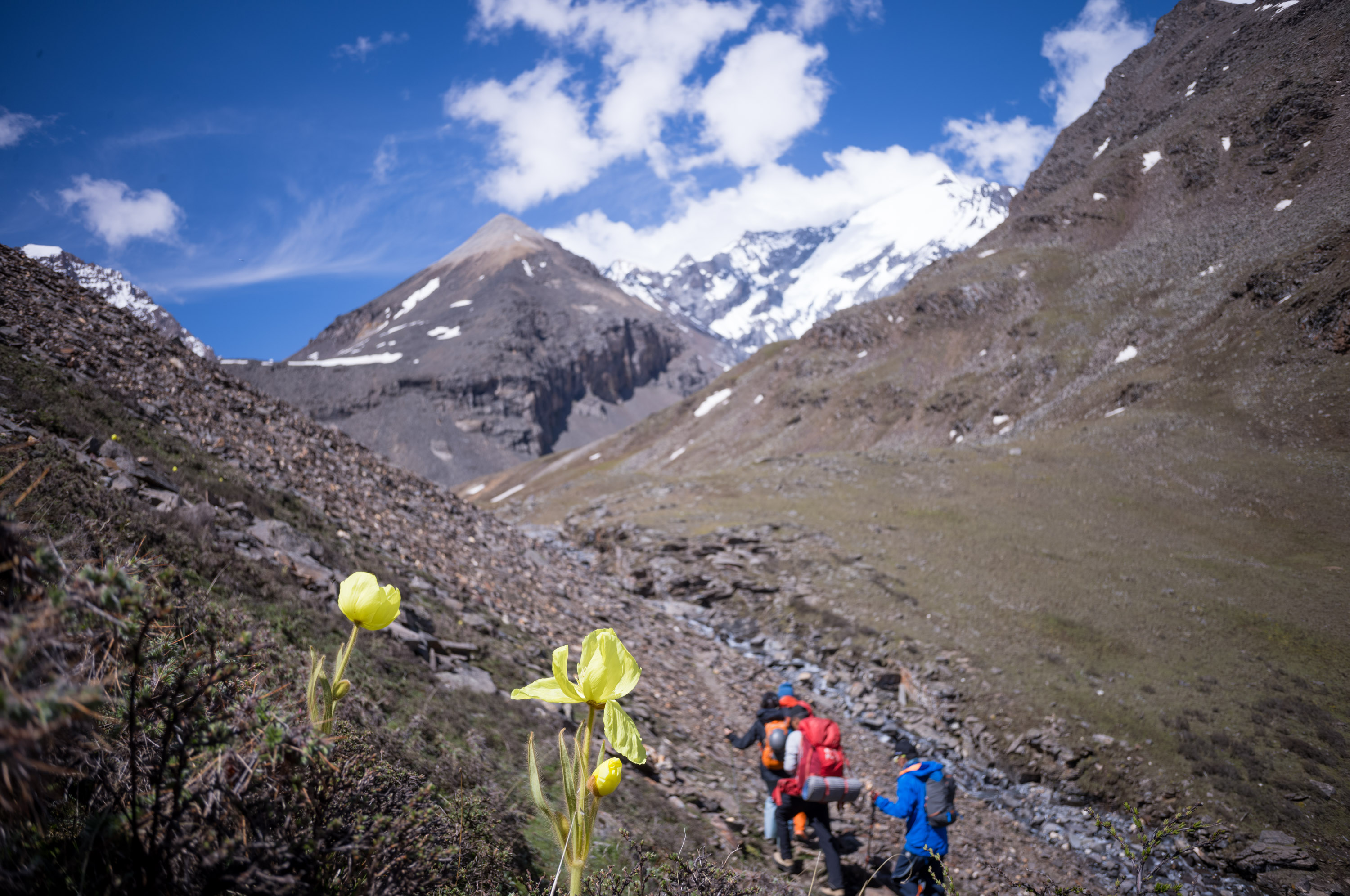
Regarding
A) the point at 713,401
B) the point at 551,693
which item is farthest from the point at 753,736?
the point at 713,401

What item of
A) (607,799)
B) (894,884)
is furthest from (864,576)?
(607,799)

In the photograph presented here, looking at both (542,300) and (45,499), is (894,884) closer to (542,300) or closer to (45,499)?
(45,499)

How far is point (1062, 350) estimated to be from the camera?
45031 mm

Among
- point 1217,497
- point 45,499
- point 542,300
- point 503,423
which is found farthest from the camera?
point 542,300

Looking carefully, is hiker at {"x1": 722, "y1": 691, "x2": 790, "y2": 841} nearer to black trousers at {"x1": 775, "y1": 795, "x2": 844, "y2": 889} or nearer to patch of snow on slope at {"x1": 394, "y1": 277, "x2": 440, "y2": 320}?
black trousers at {"x1": 775, "y1": 795, "x2": 844, "y2": 889}

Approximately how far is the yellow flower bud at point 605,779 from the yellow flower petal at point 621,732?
2.5 inches

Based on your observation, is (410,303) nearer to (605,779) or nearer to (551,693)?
(551,693)

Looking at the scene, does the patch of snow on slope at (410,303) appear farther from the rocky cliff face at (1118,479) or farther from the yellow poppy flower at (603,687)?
the yellow poppy flower at (603,687)

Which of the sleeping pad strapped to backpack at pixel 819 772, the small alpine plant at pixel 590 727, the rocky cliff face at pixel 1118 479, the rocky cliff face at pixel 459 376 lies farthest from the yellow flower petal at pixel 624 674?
the rocky cliff face at pixel 459 376

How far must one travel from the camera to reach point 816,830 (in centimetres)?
714

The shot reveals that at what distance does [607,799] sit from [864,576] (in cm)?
1437

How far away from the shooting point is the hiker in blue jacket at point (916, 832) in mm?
6555

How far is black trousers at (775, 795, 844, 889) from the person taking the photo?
21.9 ft

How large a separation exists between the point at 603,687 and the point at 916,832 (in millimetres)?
6167
